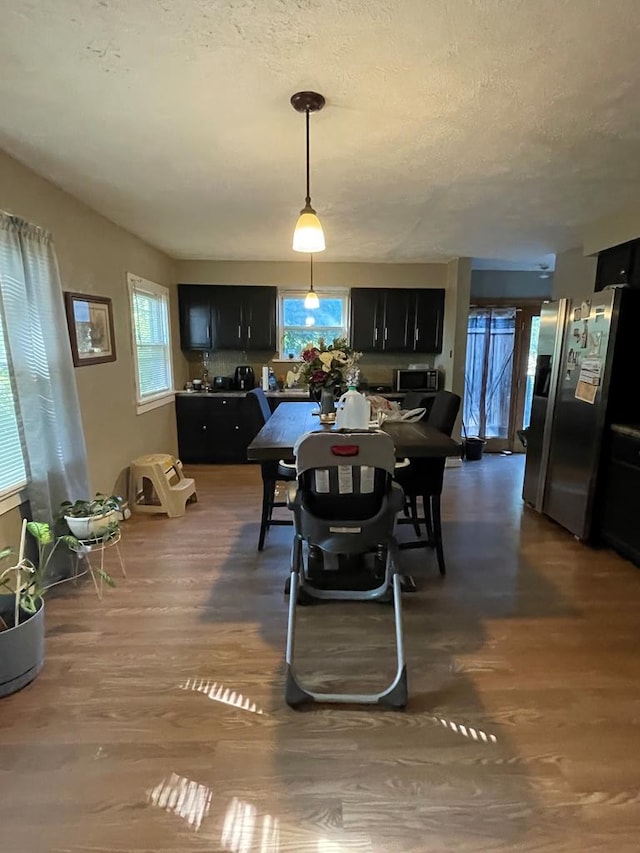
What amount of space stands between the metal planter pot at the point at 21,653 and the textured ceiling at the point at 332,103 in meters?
2.13

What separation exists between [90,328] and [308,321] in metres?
2.95

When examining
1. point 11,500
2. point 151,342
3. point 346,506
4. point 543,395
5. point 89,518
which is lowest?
point 89,518

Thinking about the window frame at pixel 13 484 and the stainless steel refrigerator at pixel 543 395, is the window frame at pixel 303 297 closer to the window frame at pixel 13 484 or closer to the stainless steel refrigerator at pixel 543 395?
the stainless steel refrigerator at pixel 543 395

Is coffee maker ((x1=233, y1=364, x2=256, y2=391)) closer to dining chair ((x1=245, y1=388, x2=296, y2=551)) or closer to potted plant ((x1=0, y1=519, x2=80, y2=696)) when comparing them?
dining chair ((x1=245, y1=388, x2=296, y2=551))

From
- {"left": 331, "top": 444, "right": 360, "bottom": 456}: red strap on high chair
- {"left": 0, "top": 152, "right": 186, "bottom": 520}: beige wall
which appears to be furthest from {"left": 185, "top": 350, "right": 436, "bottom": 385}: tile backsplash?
{"left": 331, "top": 444, "right": 360, "bottom": 456}: red strap on high chair

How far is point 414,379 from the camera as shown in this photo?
18.0 ft

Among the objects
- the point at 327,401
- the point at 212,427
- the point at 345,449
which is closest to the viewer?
the point at 345,449

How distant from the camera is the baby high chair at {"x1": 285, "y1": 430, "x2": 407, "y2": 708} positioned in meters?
1.80

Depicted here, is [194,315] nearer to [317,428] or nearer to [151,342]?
[151,342]

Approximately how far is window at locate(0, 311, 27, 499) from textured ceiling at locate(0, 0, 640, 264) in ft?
3.65

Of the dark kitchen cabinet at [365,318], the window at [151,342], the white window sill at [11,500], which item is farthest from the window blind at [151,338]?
the dark kitchen cabinet at [365,318]

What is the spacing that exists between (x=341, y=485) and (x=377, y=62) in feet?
5.14

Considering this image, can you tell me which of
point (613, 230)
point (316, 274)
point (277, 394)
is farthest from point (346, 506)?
point (316, 274)

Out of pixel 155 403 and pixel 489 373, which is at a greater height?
pixel 489 373
